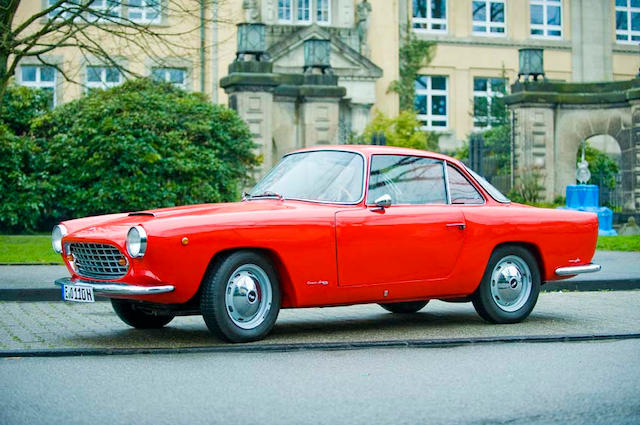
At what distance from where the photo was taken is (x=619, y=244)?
797 inches

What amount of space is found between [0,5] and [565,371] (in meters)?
14.4

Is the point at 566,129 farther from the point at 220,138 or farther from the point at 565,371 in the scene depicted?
the point at 565,371

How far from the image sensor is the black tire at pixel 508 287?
30.4 feet

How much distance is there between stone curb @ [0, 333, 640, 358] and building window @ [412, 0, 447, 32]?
39103 mm

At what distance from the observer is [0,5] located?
18406mm

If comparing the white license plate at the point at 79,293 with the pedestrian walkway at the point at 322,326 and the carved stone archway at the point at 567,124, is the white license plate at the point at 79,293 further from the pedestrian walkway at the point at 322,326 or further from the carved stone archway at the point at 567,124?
the carved stone archway at the point at 567,124

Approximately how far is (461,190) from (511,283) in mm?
955

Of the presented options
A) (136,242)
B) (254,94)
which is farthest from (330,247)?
(254,94)

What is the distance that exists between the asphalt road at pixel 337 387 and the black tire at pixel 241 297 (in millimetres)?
351

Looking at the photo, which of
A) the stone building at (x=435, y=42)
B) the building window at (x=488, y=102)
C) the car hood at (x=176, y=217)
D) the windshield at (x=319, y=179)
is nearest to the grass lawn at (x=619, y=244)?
the windshield at (x=319, y=179)

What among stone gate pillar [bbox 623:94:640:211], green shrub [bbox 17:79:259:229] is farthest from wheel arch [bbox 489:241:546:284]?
stone gate pillar [bbox 623:94:640:211]

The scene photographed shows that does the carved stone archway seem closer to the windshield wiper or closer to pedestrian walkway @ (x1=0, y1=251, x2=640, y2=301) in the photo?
pedestrian walkway @ (x1=0, y1=251, x2=640, y2=301)

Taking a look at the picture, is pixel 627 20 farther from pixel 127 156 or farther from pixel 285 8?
pixel 127 156

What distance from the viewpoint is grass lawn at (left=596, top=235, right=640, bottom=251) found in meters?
19.4
